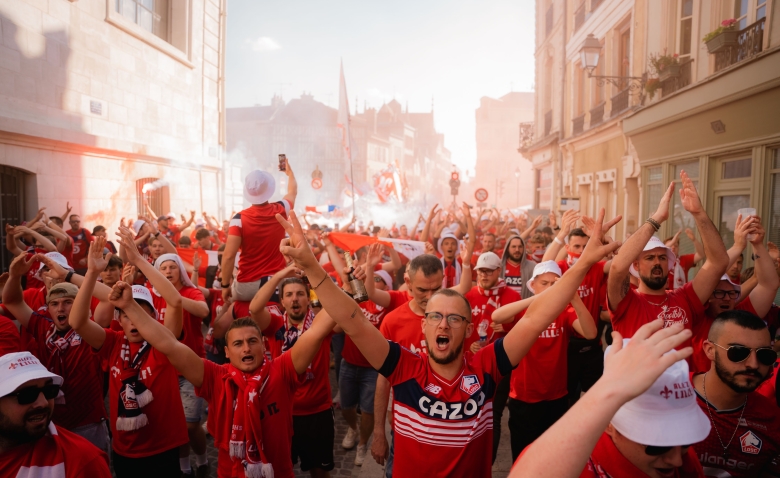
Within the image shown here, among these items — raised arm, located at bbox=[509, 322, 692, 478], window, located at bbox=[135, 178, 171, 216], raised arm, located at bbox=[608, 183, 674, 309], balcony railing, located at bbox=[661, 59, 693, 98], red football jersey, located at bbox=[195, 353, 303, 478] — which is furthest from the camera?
window, located at bbox=[135, 178, 171, 216]

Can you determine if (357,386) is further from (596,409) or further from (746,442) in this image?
(596,409)

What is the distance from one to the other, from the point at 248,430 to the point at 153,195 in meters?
15.3

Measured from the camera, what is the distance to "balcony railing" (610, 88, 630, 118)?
1286 cm

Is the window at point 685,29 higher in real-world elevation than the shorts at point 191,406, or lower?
higher

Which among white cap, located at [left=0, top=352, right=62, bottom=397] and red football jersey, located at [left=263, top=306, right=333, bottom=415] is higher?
white cap, located at [left=0, top=352, right=62, bottom=397]

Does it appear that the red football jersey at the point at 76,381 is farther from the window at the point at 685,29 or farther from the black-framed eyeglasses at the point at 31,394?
the window at the point at 685,29

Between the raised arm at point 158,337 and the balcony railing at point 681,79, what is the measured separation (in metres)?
10.4

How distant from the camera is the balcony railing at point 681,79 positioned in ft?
31.6

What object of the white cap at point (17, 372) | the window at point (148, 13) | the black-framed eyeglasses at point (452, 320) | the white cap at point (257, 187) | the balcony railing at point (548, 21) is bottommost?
the white cap at point (17, 372)

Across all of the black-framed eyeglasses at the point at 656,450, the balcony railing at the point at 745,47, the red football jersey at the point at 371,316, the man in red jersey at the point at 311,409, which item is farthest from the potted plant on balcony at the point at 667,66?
the black-framed eyeglasses at the point at 656,450

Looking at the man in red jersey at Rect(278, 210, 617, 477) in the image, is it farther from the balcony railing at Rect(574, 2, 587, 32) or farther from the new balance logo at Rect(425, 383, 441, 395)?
the balcony railing at Rect(574, 2, 587, 32)

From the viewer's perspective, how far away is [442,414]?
2.44m

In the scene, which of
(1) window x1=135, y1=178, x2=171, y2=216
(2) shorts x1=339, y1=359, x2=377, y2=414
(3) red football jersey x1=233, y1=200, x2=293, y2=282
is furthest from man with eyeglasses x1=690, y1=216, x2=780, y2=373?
(1) window x1=135, y1=178, x2=171, y2=216

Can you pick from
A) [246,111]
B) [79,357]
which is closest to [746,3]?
[79,357]
